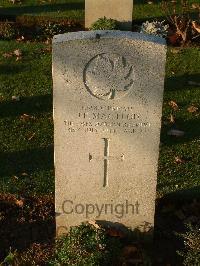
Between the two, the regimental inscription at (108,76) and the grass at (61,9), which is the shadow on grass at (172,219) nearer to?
the regimental inscription at (108,76)

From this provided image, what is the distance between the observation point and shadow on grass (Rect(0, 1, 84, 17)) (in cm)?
1045

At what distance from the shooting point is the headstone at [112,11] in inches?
373

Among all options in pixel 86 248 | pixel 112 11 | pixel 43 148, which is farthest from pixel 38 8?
pixel 86 248

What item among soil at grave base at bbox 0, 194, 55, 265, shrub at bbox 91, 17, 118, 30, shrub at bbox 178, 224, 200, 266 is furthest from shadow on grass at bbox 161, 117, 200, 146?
shrub at bbox 91, 17, 118, 30

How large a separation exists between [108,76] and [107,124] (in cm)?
42

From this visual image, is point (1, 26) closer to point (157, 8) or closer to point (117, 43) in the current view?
point (157, 8)

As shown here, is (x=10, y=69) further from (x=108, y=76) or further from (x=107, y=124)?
(x=108, y=76)

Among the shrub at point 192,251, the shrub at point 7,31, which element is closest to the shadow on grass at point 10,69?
the shrub at point 7,31

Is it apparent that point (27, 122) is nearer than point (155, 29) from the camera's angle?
Yes

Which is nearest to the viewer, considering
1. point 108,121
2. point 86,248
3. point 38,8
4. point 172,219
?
point 108,121

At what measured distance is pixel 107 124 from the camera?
14.6ft

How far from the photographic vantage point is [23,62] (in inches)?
336

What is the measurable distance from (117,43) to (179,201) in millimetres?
2163

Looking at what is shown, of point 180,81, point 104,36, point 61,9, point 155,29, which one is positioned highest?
point 104,36
